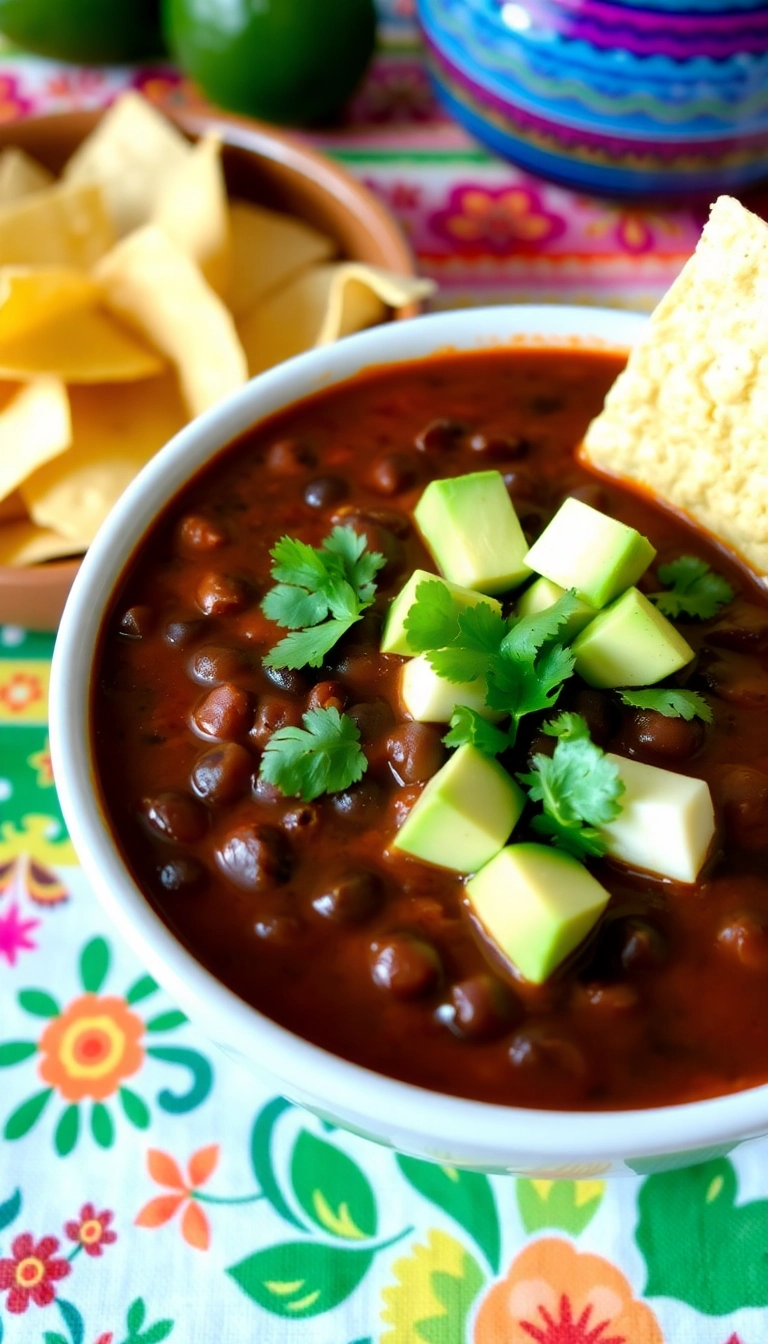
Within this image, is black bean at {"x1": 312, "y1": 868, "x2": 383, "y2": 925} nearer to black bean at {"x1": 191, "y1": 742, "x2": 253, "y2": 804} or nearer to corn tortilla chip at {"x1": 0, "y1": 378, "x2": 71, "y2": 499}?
black bean at {"x1": 191, "y1": 742, "x2": 253, "y2": 804}

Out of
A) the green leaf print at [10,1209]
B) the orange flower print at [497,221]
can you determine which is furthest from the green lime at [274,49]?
the green leaf print at [10,1209]

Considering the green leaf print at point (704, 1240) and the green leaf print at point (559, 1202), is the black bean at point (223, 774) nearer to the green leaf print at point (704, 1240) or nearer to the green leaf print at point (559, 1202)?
the green leaf print at point (559, 1202)

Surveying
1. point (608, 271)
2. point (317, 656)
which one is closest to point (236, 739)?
point (317, 656)

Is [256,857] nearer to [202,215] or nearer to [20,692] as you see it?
[20,692]

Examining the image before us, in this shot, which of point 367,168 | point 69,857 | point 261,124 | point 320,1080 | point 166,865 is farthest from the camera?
point 367,168

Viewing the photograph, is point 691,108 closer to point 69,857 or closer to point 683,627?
point 683,627

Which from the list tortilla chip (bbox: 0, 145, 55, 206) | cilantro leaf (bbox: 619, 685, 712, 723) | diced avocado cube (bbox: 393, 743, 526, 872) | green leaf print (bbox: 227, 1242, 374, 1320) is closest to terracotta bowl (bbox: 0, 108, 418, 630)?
tortilla chip (bbox: 0, 145, 55, 206)

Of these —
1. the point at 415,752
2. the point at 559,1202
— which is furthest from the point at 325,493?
the point at 559,1202
